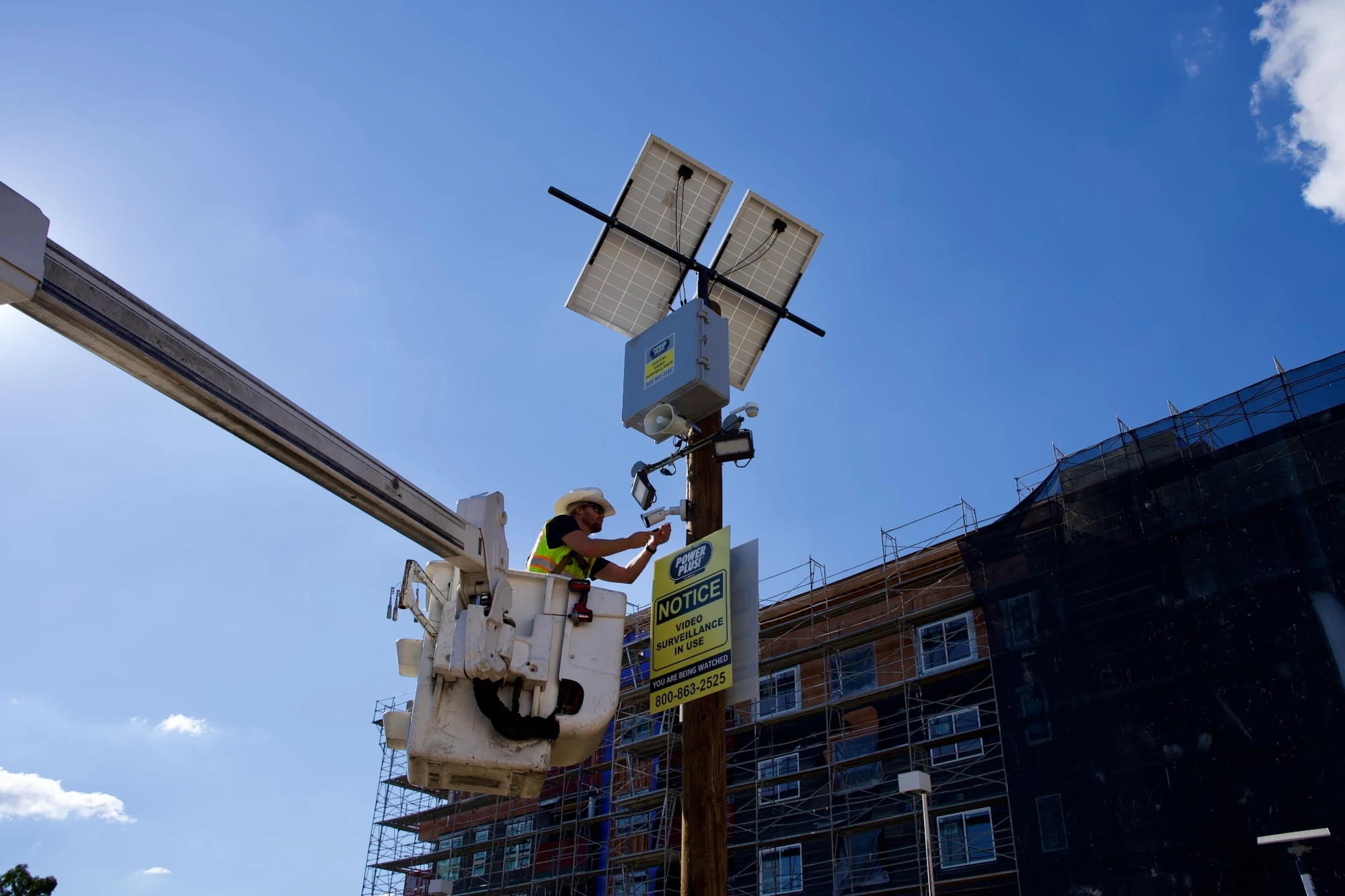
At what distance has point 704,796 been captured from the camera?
7.83 meters

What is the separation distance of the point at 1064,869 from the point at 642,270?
37.7ft

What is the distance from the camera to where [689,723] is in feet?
27.2

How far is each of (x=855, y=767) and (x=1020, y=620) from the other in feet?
18.0

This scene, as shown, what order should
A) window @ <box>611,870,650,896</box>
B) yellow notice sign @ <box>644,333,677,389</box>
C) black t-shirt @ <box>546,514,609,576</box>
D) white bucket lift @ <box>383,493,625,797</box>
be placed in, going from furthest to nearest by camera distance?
window @ <box>611,870,650,896</box> < yellow notice sign @ <box>644,333,677,389</box> < black t-shirt @ <box>546,514,609,576</box> < white bucket lift @ <box>383,493,625,797</box>

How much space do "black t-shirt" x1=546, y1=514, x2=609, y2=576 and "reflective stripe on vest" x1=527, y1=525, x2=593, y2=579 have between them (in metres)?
0.03

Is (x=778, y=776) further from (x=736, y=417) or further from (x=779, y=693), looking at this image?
(x=736, y=417)

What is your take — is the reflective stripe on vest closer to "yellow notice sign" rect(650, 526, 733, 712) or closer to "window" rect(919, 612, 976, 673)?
"yellow notice sign" rect(650, 526, 733, 712)

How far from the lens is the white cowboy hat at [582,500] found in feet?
27.6

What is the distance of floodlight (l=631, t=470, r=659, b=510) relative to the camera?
947 cm

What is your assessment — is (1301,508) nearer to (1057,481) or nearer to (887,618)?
(1057,481)

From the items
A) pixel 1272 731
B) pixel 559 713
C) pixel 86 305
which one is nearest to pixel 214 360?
pixel 86 305

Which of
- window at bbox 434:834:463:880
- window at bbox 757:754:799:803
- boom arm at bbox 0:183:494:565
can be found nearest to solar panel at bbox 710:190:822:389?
boom arm at bbox 0:183:494:565

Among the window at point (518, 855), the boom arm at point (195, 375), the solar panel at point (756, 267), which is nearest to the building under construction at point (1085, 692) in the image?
the window at point (518, 855)

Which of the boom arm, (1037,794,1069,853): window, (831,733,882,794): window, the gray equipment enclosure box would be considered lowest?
the boom arm
